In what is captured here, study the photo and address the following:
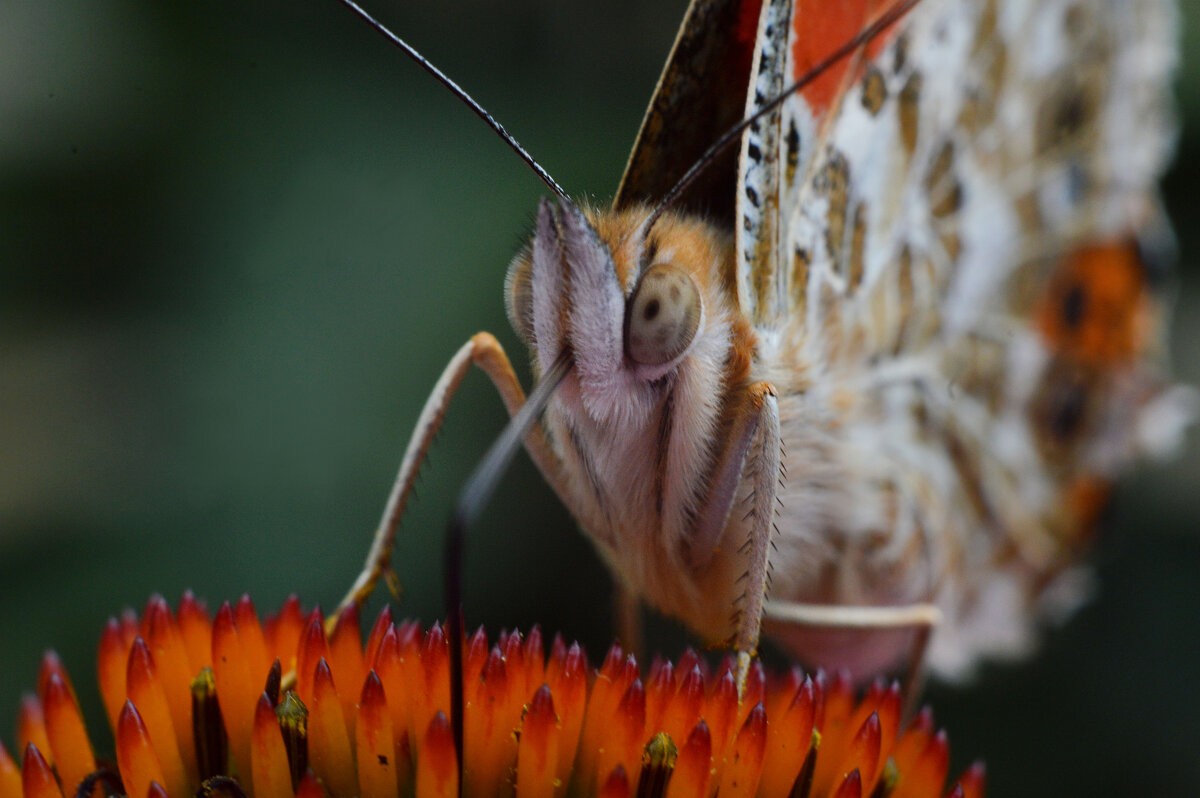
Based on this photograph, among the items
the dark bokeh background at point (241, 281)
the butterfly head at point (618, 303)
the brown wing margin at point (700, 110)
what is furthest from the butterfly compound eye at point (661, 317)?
the dark bokeh background at point (241, 281)

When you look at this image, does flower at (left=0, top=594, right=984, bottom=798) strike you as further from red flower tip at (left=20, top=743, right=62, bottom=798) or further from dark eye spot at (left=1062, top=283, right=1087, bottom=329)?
dark eye spot at (left=1062, top=283, right=1087, bottom=329)

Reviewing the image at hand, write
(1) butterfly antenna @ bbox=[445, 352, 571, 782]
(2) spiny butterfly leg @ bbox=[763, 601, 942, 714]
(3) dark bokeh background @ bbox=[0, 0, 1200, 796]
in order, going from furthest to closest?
(3) dark bokeh background @ bbox=[0, 0, 1200, 796] → (2) spiny butterfly leg @ bbox=[763, 601, 942, 714] → (1) butterfly antenna @ bbox=[445, 352, 571, 782]

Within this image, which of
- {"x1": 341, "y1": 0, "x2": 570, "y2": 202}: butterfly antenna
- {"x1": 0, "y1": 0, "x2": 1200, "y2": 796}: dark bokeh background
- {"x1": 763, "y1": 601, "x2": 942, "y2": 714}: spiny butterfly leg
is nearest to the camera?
{"x1": 341, "y1": 0, "x2": 570, "y2": 202}: butterfly antenna

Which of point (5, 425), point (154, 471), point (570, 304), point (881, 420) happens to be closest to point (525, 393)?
point (570, 304)

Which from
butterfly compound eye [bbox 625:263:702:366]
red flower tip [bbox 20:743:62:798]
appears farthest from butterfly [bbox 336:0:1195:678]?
red flower tip [bbox 20:743:62:798]

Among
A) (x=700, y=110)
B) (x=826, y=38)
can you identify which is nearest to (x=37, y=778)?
(x=700, y=110)

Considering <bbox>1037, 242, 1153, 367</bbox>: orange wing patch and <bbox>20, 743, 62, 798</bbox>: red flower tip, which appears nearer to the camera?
<bbox>20, 743, 62, 798</bbox>: red flower tip

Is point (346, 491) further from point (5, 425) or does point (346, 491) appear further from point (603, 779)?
point (603, 779)
